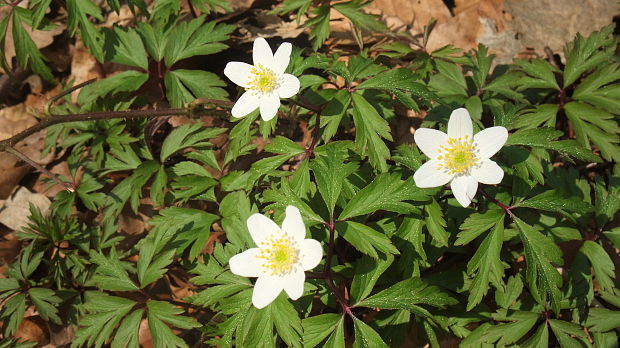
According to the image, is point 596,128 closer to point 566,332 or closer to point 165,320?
point 566,332

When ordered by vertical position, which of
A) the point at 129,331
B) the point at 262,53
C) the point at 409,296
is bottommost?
the point at 129,331

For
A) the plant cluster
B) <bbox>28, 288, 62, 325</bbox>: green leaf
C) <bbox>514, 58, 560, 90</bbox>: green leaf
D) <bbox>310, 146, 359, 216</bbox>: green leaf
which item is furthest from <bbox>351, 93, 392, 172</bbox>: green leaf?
<bbox>28, 288, 62, 325</bbox>: green leaf

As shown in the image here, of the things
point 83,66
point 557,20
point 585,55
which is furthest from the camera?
point 83,66

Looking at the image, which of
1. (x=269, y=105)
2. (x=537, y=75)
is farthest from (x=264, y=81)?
(x=537, y=75)

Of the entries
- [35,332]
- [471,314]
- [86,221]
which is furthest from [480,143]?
[35,332]

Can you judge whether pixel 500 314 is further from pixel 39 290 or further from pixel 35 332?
pixel 35 332

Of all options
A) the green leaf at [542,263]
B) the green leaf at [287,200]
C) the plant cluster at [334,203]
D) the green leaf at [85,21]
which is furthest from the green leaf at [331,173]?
the green leaf at [85,21]

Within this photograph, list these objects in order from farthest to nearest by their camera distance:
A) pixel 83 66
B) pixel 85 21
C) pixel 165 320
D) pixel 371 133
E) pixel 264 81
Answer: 1. pixel 83 66
2. pixel 85 21
3. pixel 165 320
4. pixel 371 133
5. pixel 264 81
